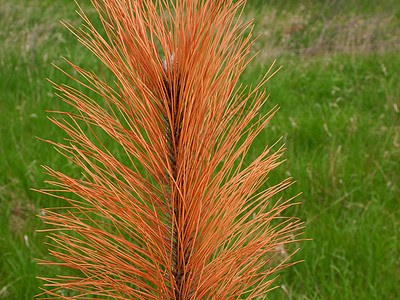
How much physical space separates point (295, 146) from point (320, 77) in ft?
5.82

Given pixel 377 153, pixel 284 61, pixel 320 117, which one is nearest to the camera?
pixel 377 153

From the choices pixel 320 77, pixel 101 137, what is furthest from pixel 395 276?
pixel 320 77

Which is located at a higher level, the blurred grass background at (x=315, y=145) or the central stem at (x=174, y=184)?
the central stem at (x=174, y=184)

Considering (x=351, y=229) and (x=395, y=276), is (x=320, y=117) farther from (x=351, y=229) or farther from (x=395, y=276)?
(x=395, y=276)

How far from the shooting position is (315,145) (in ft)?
11.6

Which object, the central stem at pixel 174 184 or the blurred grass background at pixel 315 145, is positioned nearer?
the central stem at pixel 174 184

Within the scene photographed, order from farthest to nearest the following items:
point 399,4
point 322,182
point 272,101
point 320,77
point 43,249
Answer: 1. point 399,4
2. point 320,77
3. point 272,101
4. point 322,182
5. point 43,249

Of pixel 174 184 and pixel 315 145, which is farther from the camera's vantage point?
pixel 315 145

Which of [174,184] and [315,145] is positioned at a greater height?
[174,184]

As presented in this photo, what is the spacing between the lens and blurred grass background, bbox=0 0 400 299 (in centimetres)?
236

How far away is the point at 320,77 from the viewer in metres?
4.95

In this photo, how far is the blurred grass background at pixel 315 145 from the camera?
2.36 meters

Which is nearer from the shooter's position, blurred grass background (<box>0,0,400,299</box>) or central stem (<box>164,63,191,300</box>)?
central stem (<box>164,63,191,300</box>)

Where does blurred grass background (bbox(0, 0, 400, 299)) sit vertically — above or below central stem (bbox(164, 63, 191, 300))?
below
